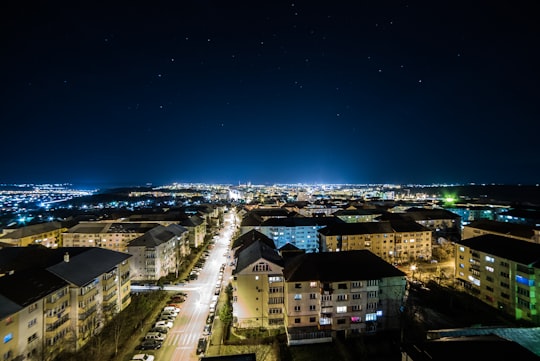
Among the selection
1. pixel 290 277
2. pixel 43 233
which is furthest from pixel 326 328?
pixel 43 233

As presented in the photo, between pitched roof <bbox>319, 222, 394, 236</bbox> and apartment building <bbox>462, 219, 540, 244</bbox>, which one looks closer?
apartment building <bbox>462, 219, 540, 244</bbox>

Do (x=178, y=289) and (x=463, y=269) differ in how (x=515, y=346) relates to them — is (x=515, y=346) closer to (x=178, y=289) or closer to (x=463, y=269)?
(x=463, y=269)

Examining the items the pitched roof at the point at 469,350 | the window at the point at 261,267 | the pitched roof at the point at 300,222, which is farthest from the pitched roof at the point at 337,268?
the pitched roof at the point at 300,222

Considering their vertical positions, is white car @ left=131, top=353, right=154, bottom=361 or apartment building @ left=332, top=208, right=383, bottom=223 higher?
apartment building @ left=332, top=208, right=383, bottom=223

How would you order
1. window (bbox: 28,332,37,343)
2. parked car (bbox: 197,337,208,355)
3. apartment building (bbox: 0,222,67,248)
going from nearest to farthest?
window (bbox: 28,332,37,343) < parked car (bbox: 197,337,208,355) < apartment building (bbox: 0,222,67,248)

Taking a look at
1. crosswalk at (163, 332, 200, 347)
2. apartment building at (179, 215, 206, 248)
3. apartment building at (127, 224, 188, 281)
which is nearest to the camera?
crosswalk at (163, 332, 200, 347)

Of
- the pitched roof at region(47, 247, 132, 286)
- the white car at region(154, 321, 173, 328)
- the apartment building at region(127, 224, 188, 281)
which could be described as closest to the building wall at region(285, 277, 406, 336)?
the white car at region(154, 321, 173, 328)

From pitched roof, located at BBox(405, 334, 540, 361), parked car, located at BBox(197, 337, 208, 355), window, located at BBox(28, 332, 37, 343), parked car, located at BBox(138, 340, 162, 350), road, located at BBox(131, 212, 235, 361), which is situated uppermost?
pitched roof, located at BBox(405, 334, 540, 361)

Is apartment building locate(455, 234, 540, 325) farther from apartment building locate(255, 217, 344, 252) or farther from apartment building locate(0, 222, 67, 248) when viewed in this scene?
apartment building locate(0, 222, 67, 248)
